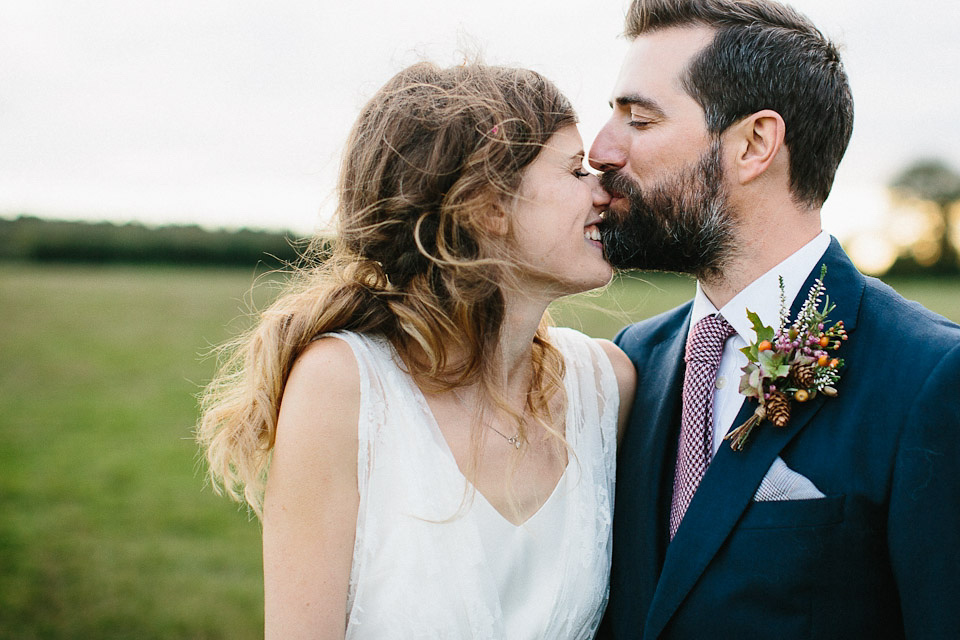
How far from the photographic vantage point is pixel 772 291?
2842mm

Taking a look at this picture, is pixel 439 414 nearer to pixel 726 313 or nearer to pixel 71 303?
pixel 726 313

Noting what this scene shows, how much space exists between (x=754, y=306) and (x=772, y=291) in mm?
82

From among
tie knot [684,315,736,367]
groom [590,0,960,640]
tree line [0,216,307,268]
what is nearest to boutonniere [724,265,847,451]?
groom [590,0,960,640]

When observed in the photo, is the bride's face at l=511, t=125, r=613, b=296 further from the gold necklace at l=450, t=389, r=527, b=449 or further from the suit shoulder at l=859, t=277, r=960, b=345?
the suit shoulder at l=859, t=277, r=960, b=345

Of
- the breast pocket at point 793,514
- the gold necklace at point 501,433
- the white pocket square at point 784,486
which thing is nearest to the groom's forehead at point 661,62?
the gold necklace at point 501,433

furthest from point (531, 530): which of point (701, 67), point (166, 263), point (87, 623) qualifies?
point (166, 263)

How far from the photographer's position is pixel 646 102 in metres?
3.17

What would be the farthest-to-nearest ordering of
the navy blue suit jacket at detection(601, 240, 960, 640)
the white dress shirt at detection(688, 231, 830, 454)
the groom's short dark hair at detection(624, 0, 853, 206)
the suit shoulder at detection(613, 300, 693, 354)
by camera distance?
the suit shoulder at detection(613, 300, 693, 354) → the groom's short dark hair at detection(624, 0, 853, 206) → the white dress shirt at detection(688, 231, 830, 454) → the navy blue suit jacket at detection(601, 240, 960, 640)

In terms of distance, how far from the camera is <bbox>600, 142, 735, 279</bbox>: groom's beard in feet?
9.84

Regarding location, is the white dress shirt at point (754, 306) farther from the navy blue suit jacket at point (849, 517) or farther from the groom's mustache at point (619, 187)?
the groom's mustache at point (619, 187)

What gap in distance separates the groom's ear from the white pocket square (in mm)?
1158

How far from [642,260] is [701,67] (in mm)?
792

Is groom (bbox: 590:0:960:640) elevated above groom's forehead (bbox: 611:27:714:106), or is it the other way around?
groom's forehead (bbox: 611:27:714:106)

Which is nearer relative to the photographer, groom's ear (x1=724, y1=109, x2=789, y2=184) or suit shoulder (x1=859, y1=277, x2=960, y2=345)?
suit shoulder (x1=859, y1=277, x2=960, y2=345)
